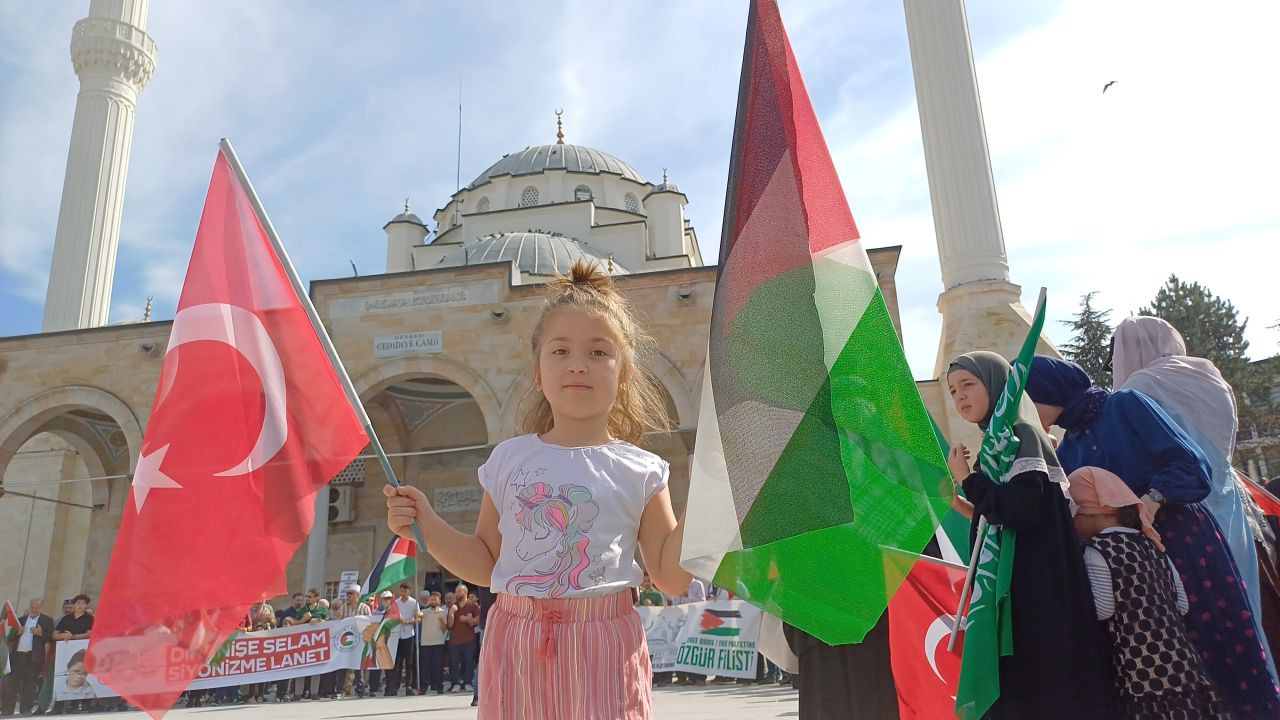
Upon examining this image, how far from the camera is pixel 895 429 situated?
196cm

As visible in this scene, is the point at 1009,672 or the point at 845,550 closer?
the point at 845,550

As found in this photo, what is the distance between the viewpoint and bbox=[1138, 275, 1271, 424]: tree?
28172 millimetres

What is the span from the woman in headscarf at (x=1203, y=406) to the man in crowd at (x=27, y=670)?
39.3ft

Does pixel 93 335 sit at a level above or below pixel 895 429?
above

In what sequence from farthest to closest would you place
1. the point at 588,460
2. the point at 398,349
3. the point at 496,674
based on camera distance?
the point at 398,349
the point at 588,460
the point at 496,674

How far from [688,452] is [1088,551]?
44.9 feet

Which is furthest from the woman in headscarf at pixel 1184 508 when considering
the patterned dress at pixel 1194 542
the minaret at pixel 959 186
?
the minaret at pixel 959 186

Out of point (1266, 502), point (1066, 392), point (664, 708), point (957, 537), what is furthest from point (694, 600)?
point (1066, 392)

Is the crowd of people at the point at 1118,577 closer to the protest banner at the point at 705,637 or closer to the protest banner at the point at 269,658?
the protest banner at the point at 705,637

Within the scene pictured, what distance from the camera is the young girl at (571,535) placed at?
1.71 m

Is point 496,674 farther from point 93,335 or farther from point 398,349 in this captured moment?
point 93,335

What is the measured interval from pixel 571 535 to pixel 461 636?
9549mm

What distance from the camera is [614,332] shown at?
1.97 m

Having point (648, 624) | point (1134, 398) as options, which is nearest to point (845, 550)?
point (1134, 398)
